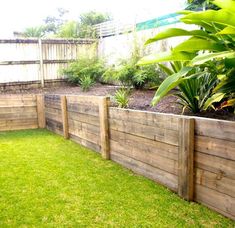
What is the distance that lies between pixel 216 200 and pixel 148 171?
2.92 ft

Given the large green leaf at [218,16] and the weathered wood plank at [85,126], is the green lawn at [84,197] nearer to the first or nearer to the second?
the weathered wood plank at [85,126]

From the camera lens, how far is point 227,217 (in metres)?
2.16

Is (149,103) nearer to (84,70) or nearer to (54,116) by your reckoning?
(54,116)

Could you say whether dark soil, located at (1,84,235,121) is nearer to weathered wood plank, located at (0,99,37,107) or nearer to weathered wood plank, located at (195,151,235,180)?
weathered wood plank, located at (195,151,235,180)

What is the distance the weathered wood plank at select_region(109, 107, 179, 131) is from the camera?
263 centimetres

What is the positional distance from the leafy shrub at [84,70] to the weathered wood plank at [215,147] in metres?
4.25

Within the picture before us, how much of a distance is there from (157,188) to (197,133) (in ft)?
2.31

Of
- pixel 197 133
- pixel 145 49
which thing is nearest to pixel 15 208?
pixel 197 133

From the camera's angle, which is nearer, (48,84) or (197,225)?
(197,225)

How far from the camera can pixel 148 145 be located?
2979 mm

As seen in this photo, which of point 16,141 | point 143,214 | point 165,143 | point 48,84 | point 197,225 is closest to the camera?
point 197,225

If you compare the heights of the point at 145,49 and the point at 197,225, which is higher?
the point at 145,49

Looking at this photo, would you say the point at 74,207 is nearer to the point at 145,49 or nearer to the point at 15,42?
the point at 145,49

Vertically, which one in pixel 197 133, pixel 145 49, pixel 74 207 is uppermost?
pixel 145 49
